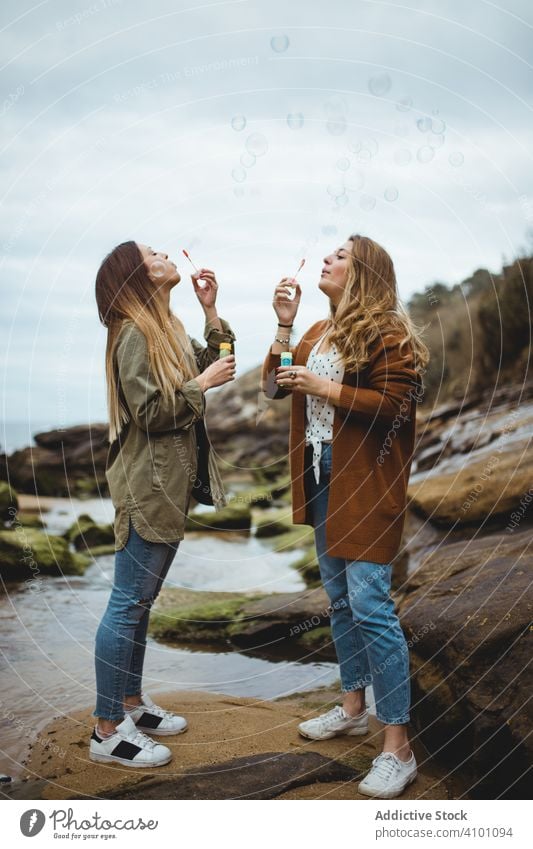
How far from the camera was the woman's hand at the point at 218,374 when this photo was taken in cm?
367

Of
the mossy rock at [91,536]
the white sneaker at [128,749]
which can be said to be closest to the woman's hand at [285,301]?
the white sneaker at [128,749]

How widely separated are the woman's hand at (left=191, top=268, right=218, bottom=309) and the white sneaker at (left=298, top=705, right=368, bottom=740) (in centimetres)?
218

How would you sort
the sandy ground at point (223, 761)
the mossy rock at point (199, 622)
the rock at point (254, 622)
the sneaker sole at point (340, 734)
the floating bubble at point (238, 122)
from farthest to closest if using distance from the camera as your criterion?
the mossy rock at point (199, 622), the rock at point (254, 622), the floating bubble at point (238, 122), the sneaker sole at point (340, 734), the sandy ground at point (223, 761)

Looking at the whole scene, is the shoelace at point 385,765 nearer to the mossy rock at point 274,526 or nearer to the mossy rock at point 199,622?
the mossy rock at point 199,622

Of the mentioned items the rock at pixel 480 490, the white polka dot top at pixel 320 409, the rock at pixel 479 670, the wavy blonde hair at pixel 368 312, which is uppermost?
the wavy blonde hair at pixel 368 312

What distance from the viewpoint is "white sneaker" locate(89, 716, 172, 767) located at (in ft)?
11.7

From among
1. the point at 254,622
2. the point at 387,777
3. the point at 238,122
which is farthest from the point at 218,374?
the point at 254,622

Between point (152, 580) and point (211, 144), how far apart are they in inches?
102

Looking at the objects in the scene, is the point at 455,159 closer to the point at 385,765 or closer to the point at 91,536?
the point at 385,765

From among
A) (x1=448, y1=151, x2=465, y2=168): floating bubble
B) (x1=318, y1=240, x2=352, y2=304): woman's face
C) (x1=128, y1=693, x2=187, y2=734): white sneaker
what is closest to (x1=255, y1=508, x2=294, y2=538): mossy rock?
(x1=128, y1=693, x2=187, y2=734): white sneaker

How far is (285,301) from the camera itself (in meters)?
4.05

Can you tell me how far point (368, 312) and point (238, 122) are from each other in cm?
166

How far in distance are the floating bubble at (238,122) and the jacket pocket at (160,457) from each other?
6.51ft

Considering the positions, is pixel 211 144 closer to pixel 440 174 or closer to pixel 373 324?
pixel 440 174
